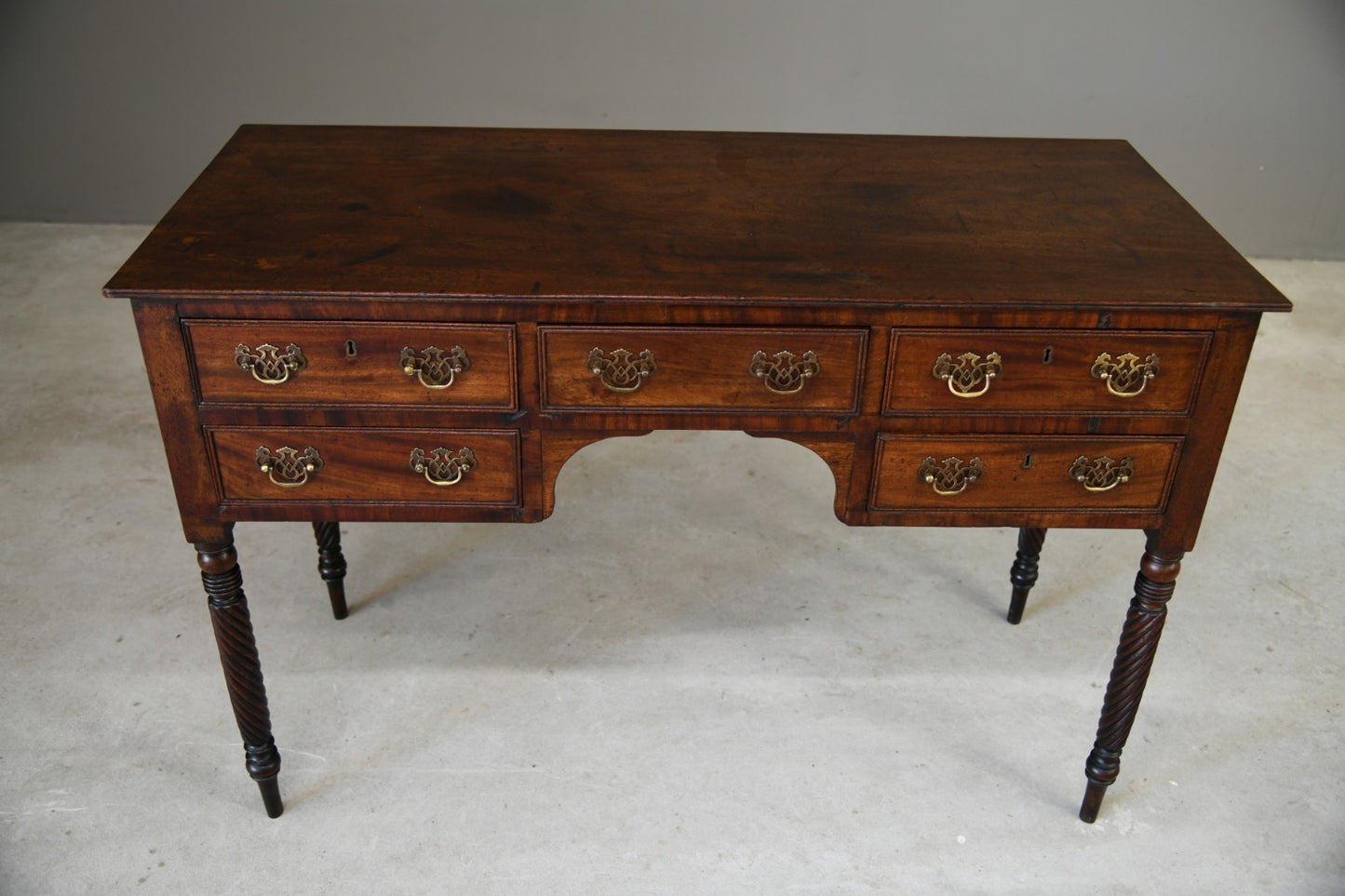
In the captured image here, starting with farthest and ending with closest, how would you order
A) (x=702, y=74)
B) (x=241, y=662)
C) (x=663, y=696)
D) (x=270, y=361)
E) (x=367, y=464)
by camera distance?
1. (x=702, y=74)
2. (x=663, y=696)
3. (x=241, y=662)
4. (x=367, y=464)
5. (x=270, y=361)

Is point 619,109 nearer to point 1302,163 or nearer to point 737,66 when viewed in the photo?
point 737,66

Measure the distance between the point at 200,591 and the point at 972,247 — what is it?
1941mm

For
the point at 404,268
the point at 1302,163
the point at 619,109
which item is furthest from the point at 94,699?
the point at 1302,163

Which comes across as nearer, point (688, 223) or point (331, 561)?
point (688, 223)

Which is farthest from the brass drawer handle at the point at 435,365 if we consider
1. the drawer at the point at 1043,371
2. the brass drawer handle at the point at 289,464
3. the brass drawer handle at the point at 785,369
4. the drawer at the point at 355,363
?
the drawer at the point at 1043,371

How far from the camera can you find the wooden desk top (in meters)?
1.95

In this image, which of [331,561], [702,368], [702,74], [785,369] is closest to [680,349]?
[702,368]

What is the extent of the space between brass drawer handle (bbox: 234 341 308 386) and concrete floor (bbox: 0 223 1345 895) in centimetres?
92

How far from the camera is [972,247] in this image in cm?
211

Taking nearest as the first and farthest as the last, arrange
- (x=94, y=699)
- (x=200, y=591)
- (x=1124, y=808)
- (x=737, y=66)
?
(x=1124, y=808) < (x=94, y=699) < (x=200, y=591) < (x=737, y=66)

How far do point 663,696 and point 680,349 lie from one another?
3.30 ft

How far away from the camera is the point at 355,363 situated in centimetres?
198

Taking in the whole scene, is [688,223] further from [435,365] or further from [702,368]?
[435,365]

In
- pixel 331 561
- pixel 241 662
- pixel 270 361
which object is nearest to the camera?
pixel 270 361
